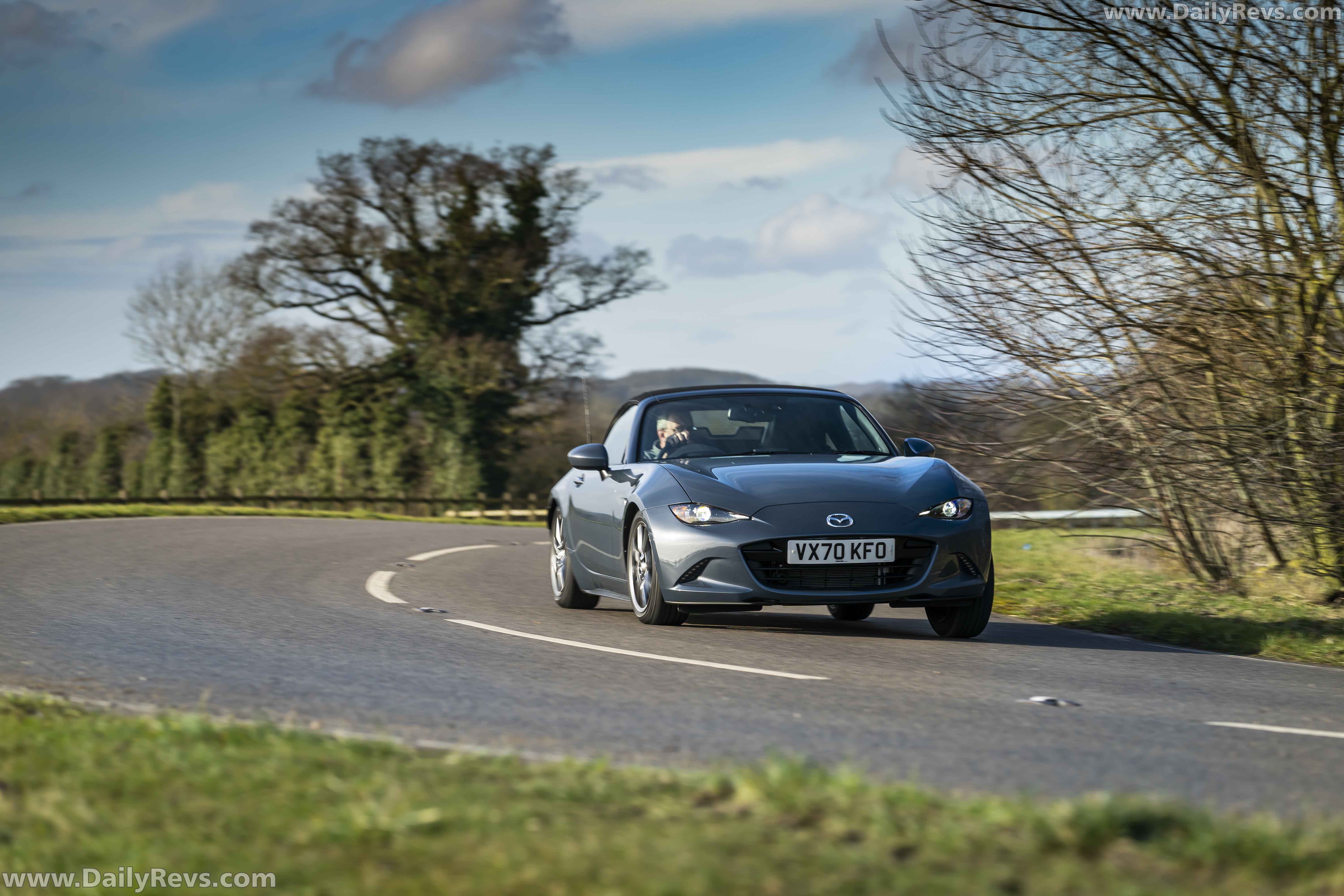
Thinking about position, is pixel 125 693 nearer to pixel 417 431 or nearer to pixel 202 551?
pixel 202 551

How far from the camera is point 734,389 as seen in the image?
10.1 meters

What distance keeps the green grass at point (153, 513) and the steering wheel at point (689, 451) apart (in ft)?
49.0

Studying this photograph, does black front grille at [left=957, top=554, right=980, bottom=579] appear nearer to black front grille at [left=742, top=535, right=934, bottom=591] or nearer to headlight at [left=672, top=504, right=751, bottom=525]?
black front grille at [left=742, top=535, right=934, bottom=591]

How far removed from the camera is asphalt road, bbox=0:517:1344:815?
482 centimetres

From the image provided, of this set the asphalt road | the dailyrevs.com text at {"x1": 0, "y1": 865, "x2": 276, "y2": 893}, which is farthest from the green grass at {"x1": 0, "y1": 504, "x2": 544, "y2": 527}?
the dailyrevs.com text at {"x1": 0, "y1": 865, "x2": 276, "y2": 893}

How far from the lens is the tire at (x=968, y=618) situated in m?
8.48

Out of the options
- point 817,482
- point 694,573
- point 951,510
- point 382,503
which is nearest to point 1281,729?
point 951,510

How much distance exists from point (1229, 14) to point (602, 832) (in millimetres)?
9292

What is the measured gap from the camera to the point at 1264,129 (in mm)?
10609

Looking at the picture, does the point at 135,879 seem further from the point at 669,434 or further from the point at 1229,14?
the point at 1229,14

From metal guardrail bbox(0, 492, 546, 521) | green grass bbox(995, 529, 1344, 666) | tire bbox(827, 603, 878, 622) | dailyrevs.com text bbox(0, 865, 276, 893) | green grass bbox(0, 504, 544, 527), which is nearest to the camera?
dailyrevs.com text bbox(0, 865, 276, 893)

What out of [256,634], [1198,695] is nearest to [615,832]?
[1198,695]

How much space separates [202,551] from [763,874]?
13.5 metres

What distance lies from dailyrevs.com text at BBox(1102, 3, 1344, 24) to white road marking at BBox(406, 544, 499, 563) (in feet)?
29.7
